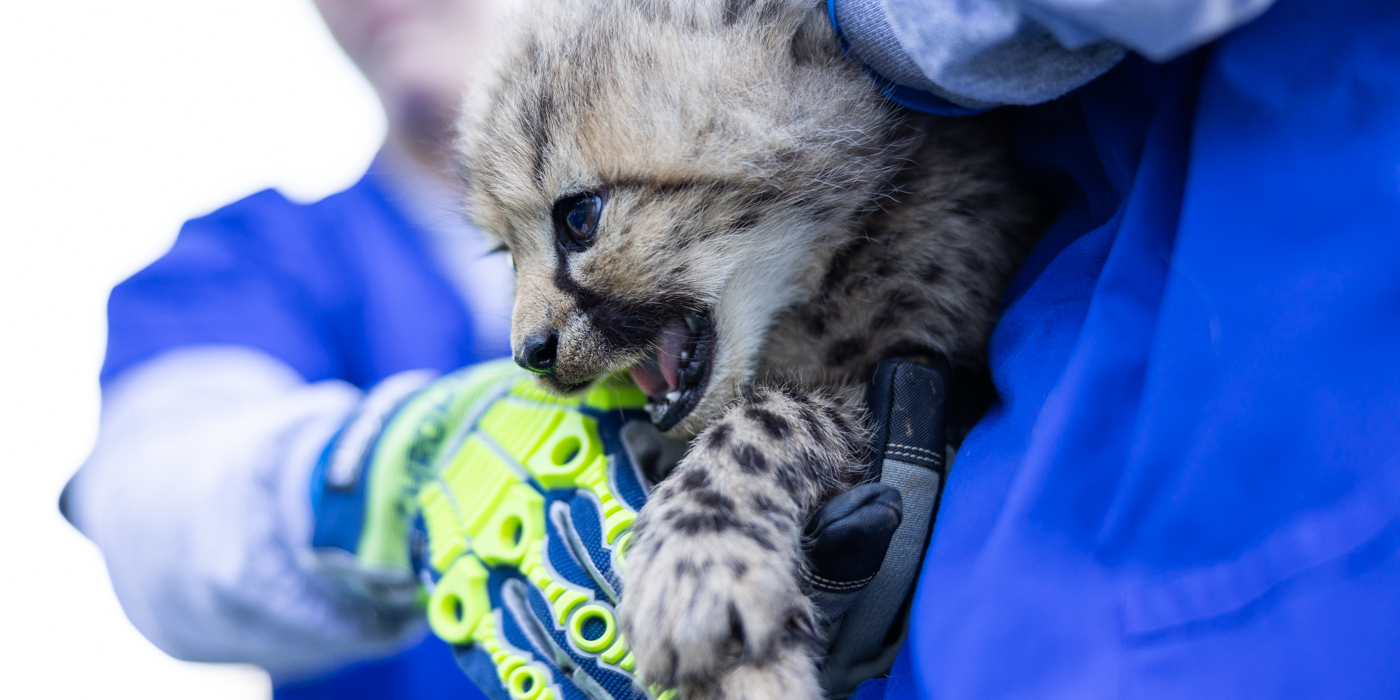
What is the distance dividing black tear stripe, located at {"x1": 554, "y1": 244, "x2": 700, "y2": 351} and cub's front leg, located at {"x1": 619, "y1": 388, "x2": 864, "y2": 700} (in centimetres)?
20

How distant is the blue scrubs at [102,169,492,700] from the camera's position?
214cm

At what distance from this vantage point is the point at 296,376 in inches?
84.4

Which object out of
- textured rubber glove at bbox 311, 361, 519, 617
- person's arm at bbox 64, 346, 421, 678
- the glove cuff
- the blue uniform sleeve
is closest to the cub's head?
textured rubber glove at bbox 311, 361, 519, 617

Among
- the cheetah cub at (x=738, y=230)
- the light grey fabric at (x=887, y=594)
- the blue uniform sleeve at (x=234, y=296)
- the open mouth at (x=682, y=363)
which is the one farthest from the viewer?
the blue uniform sleeve at (x=234, y=296)

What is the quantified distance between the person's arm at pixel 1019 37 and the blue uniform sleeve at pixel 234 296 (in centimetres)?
192

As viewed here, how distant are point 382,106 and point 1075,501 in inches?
110

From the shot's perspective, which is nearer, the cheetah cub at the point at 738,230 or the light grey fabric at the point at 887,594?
the light grey fabric at the point at 887,594

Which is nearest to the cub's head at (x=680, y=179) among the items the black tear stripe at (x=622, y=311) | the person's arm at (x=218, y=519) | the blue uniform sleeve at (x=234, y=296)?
the black tear stripe at (x=622, y=311)

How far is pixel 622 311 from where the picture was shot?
1.26m

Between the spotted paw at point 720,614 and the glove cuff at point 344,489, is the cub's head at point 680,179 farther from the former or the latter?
the glove cuff at point 344,489

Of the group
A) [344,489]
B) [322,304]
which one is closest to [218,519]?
[344,489]

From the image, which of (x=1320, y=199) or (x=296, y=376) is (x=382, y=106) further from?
(x=1320, y=199)

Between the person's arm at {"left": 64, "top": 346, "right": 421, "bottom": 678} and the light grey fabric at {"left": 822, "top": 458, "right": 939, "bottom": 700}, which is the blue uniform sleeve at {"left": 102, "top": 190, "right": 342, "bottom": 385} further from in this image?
the light grey fabric at {"left": 822, "top": 458, "right": 939, "bottom": 700}

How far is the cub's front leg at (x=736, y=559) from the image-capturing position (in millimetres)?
982
